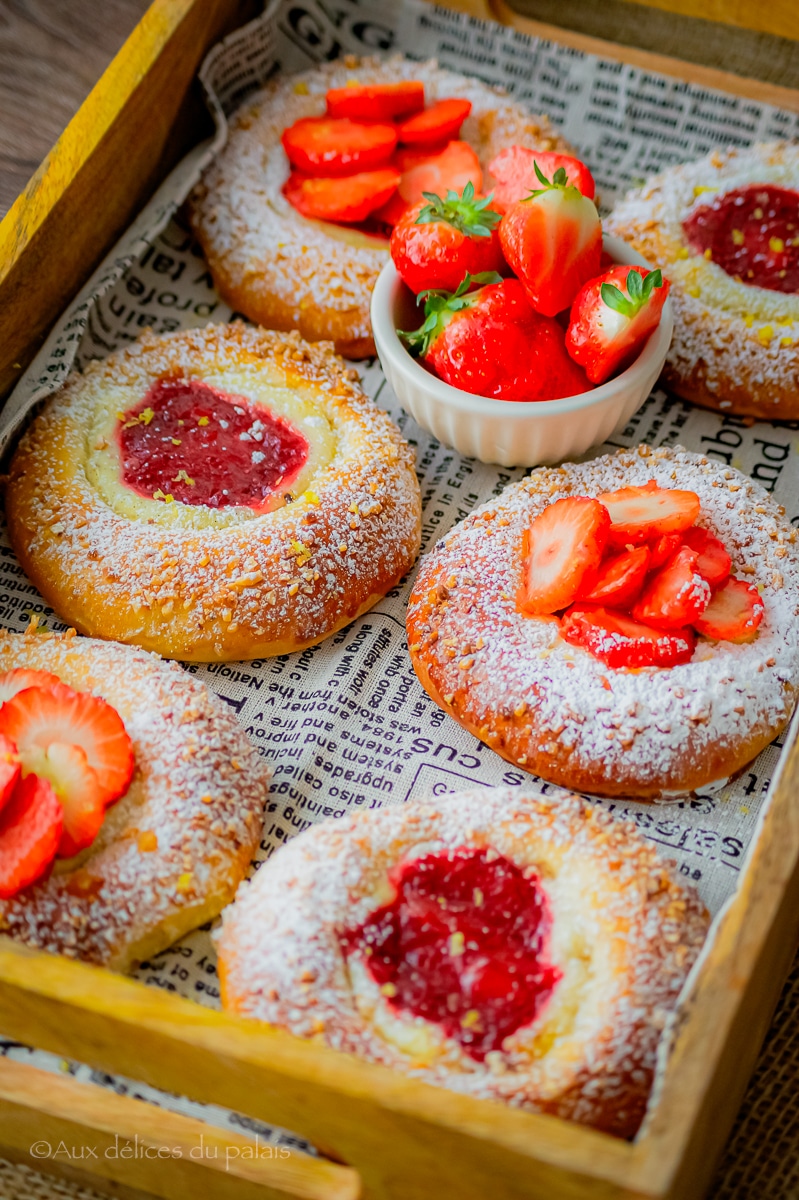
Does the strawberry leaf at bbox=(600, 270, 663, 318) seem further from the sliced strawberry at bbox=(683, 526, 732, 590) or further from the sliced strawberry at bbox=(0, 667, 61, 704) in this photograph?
the sliced strawberry at bbox=(0, 667, 61, 704)

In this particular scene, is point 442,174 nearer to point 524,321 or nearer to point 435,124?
point 435,124

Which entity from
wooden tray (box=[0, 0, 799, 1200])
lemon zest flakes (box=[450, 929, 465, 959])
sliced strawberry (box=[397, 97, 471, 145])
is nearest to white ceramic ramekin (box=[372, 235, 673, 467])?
Answer: sliced strawberry (box=[397, 97, 471, 145])

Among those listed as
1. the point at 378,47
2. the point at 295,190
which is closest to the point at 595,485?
the point at 295,190

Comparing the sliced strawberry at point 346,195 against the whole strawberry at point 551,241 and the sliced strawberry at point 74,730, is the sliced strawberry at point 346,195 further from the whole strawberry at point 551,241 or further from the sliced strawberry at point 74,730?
the sliced strawberry at point 74,730

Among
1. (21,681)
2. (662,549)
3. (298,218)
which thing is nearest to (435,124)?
(298,218)

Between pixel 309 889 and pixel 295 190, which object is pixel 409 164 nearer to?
pixel 295 190
